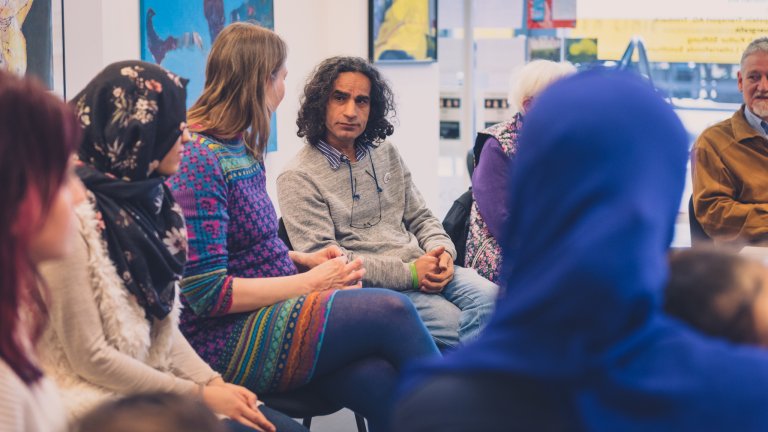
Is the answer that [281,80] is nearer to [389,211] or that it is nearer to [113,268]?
[389,211]

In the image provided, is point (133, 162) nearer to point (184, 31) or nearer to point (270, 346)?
point (270, 346)

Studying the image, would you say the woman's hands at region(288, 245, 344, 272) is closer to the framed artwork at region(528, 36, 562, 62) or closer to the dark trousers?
the dark trousers

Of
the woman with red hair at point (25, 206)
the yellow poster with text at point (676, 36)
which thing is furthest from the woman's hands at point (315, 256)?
the yellow poster with text at point (676, 36)

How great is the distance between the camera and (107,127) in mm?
1813

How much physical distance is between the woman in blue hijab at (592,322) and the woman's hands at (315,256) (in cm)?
155

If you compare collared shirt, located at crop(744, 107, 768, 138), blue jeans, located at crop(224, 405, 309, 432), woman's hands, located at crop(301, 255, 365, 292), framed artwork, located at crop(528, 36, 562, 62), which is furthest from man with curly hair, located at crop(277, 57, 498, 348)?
framed artwork, located at crop(528, 36, 562, 62)

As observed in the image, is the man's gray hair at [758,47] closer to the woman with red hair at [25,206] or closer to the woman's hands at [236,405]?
the woman's hands at [236,405]

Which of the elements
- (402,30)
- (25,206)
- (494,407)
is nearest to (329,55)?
(402,30)

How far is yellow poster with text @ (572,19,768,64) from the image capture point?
649cm

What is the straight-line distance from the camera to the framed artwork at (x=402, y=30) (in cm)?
545

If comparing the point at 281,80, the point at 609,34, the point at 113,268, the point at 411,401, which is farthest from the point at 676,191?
the point at 609,34

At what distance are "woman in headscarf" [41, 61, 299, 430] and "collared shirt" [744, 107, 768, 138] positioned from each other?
2.53 m

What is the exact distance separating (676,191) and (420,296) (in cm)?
181

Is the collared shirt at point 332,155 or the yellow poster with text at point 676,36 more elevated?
the yellow poster with text at point 676,36
